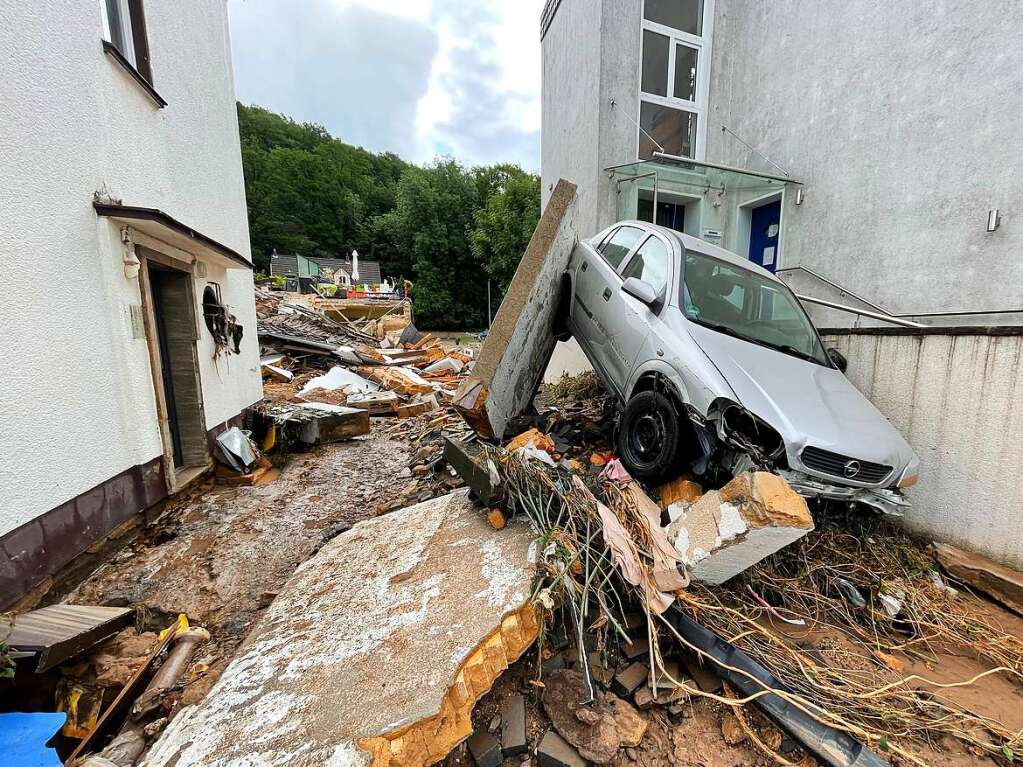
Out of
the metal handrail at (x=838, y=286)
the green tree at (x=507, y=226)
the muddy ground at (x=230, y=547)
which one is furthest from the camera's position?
the green tree at (x=507, y=226)

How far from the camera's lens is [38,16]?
102 inches

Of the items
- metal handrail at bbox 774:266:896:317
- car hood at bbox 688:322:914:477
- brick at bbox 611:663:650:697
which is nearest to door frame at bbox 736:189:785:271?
metal handrail at bbox 774:266:896:317

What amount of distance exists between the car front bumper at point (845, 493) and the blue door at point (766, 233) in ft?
17.3

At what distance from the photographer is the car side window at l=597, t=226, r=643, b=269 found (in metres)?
4.37

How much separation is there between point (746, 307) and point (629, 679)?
10.5 feet

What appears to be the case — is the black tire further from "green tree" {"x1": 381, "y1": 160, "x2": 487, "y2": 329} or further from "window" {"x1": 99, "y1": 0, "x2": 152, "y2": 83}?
"green tree" {"x1": 381, "y1": 160, "x2": 487, "y2": 329}

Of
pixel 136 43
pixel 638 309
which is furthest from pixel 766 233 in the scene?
pixel 136 43

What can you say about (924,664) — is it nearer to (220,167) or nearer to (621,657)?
(621,657)

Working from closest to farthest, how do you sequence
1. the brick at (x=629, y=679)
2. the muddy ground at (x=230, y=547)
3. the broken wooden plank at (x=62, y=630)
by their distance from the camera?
the broken wooden plank at (x=62, y=630)
the brick at (x=629, y=679)
the muddy ground at (x=230, y=547)

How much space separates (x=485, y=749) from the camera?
5.74 feet

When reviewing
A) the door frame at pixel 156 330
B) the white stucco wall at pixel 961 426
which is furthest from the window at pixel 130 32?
the white stucco wall at pixel 961 426

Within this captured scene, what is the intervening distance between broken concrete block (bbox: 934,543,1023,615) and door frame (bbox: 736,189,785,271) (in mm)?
4862

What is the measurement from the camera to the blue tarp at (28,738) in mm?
1513

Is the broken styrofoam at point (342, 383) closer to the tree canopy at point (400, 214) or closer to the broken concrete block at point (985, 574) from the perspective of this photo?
the broken concrete block at point (985, 574)
